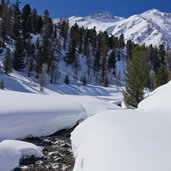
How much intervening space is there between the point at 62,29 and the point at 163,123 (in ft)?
356

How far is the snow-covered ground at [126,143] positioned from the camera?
32.2 feet

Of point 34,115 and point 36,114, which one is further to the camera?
point 36,114

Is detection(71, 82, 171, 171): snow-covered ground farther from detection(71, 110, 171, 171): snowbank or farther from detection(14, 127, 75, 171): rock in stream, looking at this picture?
detection(14, 127, 75, 171): rock in stream

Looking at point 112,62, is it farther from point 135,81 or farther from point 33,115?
point 33,115

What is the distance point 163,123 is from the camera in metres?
13.8

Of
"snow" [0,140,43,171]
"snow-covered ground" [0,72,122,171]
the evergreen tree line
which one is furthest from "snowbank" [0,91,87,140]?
the evergreen tree line

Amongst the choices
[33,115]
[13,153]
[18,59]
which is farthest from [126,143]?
[18,59]

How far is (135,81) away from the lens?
44.4 meters

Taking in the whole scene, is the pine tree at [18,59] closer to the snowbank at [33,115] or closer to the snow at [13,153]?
the snowbank at [33,115]

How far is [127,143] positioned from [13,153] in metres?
7.53

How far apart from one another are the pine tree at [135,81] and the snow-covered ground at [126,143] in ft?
88.4

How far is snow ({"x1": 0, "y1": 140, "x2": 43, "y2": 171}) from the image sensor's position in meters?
16.2

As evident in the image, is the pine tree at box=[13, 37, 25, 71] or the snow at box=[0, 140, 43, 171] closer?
the snow at box=[0, 140, 43, 171]

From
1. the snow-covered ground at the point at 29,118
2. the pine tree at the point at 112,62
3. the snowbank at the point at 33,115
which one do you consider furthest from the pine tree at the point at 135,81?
the pine tree at the point at 112,62
